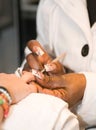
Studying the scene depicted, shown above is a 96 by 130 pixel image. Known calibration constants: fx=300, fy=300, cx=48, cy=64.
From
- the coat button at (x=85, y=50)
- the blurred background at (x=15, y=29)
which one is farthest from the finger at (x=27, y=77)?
the blurred background at (x=15, y=29)

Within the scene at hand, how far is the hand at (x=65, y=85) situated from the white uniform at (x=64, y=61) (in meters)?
0.02

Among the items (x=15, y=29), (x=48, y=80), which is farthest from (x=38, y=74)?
(x=15, y=29)

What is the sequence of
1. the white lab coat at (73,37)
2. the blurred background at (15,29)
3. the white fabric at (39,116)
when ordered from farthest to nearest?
the blurred background at (15,29) < the white lab coat at (73,37) < the white fabric at (39,116)

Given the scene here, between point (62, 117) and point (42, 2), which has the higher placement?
point (42, 2)

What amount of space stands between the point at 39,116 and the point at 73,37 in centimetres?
25

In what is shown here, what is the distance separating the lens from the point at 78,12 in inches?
24.0

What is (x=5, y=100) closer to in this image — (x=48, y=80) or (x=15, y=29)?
(x=48, y=80)

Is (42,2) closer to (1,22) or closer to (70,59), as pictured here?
(70,59)

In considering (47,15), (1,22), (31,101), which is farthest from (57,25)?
(1,22)

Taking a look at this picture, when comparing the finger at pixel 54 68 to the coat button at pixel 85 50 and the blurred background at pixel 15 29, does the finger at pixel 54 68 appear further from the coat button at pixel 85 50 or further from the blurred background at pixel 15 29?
the blurred background at pixel 15 29

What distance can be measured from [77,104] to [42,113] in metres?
0.12

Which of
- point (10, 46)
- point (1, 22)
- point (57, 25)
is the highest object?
point (57, 25)

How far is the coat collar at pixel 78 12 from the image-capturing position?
1.92ft

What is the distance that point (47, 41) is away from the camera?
0.68 metres
